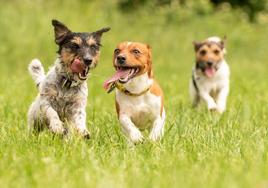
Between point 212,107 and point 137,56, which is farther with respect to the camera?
point 212,107

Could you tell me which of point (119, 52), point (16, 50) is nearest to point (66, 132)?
point (119, 52)

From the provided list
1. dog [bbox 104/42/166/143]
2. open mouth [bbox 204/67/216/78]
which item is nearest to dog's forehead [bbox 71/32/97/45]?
dog [bbox 104/42/166/143]

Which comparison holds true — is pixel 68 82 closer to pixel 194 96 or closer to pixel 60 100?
pixel 60 100

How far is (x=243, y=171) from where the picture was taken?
4.99 meters

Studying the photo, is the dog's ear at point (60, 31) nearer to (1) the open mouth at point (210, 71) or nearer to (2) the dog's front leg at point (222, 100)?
(2) the dog's front leg at point (222, 100)

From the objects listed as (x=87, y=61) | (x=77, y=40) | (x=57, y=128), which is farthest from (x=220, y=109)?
(x=57, y=128)

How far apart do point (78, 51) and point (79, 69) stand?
16 cm

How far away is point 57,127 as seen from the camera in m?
6.86

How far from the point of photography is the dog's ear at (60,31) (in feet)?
23.9

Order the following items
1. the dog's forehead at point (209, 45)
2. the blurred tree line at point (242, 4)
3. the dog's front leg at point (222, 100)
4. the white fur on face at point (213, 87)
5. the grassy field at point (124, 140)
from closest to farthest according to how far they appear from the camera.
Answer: the grassy field at point (124, 140) < the dog's front leg at point (222, 100) < the white fur on face at point (213, 87) < the dog's forehead at point (209, 45) < the blurred tree line at point (242, 4)

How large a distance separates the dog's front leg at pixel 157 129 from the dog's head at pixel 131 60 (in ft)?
1.59

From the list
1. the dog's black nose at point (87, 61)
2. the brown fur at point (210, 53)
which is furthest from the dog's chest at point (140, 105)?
the brown fur at point (210, 53)

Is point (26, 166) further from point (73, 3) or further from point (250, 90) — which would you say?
point (73, 3)

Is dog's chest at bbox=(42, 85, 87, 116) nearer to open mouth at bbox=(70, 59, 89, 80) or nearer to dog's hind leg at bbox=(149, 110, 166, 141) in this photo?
open mouth at bbox=(70, 59, 89, 80)
